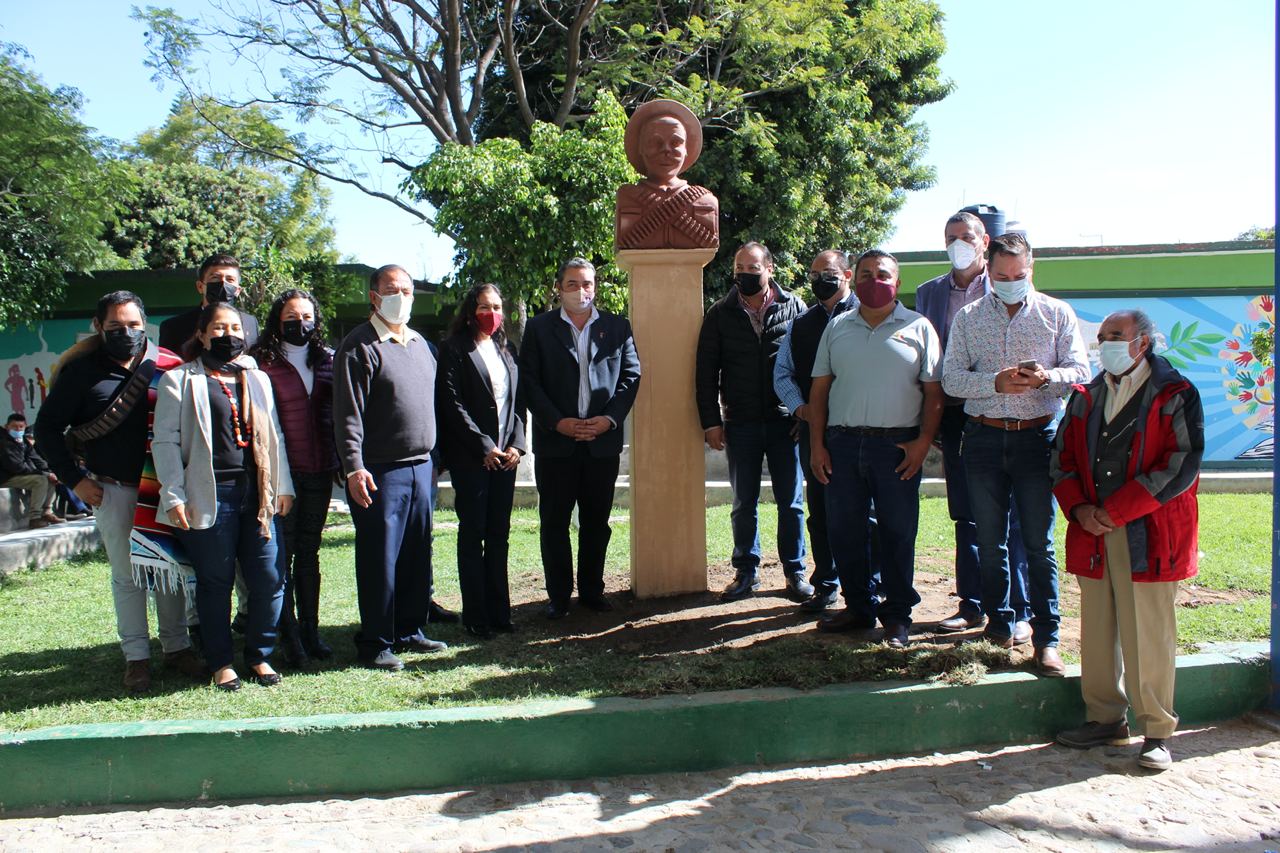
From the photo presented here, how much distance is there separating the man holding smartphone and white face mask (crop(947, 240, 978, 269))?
20.1 inches

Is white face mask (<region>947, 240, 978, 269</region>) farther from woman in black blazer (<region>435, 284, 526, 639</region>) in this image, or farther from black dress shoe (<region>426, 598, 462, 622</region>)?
black dress shoe (<region>426, 598, 462, 622</region>)

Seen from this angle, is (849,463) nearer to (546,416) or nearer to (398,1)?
(546,416)

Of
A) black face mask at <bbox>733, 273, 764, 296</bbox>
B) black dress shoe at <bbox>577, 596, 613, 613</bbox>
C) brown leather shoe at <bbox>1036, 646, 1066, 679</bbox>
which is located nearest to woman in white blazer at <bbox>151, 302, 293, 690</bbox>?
black dress shoe at <bbox>577, 596, 613, 613</bbox>

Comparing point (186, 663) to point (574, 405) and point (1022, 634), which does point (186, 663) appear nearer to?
point (574, 405)

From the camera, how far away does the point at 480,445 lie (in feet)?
16.7

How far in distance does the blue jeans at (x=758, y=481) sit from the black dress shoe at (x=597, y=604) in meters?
0.81

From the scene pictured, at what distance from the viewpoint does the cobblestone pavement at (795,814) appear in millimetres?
3234

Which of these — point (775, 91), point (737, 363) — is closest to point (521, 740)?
point (737, 363)

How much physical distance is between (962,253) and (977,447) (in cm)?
112

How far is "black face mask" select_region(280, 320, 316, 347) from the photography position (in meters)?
4.83

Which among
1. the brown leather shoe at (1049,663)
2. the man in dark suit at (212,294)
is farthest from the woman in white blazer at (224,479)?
the brown leather shoe at (1049,663)

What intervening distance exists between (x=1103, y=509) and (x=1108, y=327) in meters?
0.73

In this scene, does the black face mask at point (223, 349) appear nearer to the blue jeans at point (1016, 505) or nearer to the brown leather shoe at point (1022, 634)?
the blue jeans at point (1016, 505)

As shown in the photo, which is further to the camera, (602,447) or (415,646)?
(602,447)
